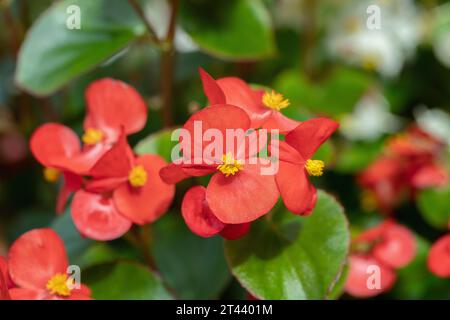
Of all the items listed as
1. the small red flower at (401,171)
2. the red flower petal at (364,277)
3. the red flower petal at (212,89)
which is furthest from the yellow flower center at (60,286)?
the small red flower at (401,171)

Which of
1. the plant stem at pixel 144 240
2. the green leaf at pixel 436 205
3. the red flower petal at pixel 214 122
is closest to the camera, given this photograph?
the red flower petal at pixel 214 122

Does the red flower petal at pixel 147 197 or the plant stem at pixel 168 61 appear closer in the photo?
the red flower petal at pixel 147 197

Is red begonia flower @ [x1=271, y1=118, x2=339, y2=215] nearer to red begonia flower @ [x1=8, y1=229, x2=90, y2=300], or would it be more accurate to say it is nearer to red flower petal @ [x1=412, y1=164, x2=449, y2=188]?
red begonia flower @ [x1=8, y1=229, x2=90, y2=300]

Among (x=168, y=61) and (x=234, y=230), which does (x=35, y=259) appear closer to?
(x=234, y=230)

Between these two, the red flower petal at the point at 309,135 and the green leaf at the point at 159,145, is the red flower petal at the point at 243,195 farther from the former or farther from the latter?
the green leaf at the point at 159,145

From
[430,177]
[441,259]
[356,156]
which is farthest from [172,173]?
[356,156]

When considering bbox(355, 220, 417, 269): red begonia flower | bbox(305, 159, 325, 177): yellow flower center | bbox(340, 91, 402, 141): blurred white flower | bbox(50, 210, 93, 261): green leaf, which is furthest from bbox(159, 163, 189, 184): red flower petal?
bbox(340, 91, 402, 141): blurred white flower
